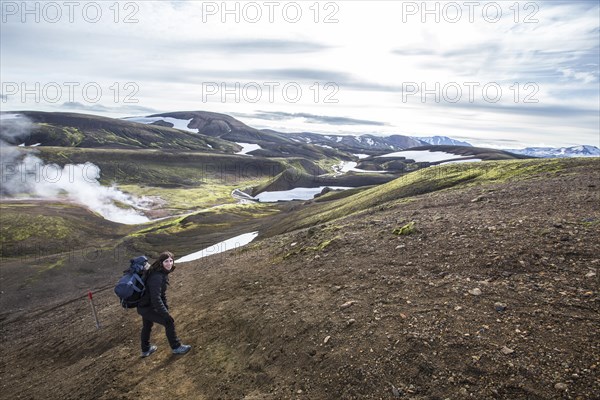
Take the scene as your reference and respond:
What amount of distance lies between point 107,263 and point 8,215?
126ft

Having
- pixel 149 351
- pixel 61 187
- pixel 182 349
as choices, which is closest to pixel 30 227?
pixel 61 187

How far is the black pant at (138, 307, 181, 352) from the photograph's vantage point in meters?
11.8

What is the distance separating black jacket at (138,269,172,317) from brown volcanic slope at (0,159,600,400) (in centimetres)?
227

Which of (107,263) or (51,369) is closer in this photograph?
(51,369)

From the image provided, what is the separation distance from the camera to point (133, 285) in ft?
37.1

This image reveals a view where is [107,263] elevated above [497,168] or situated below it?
below

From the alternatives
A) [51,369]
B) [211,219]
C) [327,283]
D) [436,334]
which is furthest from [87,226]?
[436,334]

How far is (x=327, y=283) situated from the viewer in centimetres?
1552

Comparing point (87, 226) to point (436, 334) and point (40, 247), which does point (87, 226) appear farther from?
point (436, 334)

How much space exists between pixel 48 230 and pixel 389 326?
7884cm

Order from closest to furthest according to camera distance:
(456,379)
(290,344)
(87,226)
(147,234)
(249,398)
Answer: (456,379), (249,398), (290,344), (147,234), (87,226)

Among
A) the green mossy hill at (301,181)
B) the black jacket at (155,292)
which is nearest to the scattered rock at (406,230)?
the black jacket at (155,292)

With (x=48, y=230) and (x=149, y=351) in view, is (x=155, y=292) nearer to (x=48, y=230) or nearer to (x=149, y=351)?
(x=149, y=351)

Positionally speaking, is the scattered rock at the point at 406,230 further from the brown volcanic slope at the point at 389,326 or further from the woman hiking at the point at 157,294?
the woman hiking at the point at 157,294
